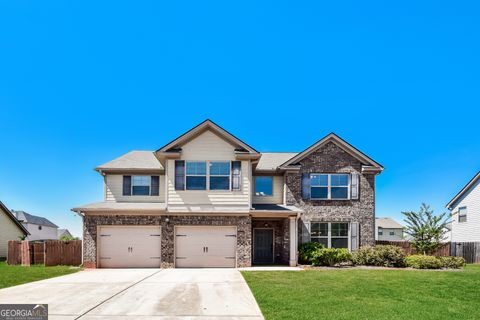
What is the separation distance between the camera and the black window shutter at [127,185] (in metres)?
21.1

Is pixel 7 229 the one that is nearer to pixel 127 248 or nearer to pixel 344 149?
pixel 127 248

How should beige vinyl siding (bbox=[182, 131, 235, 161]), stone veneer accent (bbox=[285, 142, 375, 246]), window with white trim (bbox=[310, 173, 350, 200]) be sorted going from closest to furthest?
beige vinyl siding (bbox=[182, 131, 235, 161])
stone veneer accent (bbox=[285, 142, 375, 246])
window with white trim (bbox=[310, 173, 350, 200])

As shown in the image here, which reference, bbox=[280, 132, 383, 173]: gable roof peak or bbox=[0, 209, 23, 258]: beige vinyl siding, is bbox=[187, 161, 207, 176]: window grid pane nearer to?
bbox=[280, 132, 383, 173]: gable roof peak

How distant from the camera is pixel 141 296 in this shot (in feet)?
34.0

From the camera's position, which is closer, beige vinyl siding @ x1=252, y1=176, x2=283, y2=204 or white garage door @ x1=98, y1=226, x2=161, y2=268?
white garage door @ x1=98, y1=226, x2=161, y2=268

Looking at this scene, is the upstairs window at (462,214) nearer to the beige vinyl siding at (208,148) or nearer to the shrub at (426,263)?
the shrub at (426,263)

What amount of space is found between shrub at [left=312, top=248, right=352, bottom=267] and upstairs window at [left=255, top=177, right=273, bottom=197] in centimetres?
489

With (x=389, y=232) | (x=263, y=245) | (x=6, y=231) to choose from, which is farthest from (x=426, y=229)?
(x=389, y=232)

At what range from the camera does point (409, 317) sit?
7.98 meters

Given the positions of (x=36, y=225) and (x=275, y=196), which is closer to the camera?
(x=275, y=196)

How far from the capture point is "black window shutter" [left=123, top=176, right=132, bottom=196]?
2111 cm

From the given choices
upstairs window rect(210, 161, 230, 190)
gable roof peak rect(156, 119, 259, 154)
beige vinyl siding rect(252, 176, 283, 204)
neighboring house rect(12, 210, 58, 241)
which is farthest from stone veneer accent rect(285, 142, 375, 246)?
neighboring house rect(12, 210, 58, 241)

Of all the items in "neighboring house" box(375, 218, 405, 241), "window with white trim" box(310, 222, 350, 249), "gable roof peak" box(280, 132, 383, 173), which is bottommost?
"neighboring house" box(375, 218, 405, 241)

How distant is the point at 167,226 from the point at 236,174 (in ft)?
14.8
